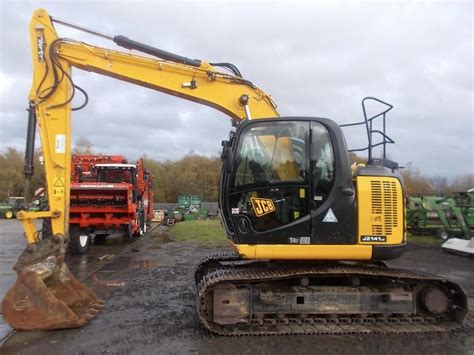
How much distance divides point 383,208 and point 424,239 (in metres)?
12.1

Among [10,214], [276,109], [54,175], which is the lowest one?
[10,214]

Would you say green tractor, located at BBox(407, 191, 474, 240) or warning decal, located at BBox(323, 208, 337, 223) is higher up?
warning decal, located at BBox(323, 208, 337, 223)

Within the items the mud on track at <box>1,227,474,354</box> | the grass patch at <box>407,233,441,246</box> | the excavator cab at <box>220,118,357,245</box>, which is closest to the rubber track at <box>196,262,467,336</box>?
the mud on track at <box>1,227,474,354</box>

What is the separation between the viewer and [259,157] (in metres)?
5.80

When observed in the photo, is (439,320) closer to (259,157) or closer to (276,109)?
(259,157)

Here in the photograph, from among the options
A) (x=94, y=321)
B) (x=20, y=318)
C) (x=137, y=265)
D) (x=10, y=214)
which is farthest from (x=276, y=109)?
(x=10, y=214)

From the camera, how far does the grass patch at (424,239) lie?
15.7m

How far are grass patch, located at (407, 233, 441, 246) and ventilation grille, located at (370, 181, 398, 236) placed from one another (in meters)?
10.8

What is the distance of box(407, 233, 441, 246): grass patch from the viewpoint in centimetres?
1567

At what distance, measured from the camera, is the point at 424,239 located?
1653cm

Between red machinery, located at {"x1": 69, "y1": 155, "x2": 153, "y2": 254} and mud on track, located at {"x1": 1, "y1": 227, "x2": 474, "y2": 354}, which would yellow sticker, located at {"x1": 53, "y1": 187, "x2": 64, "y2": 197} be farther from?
red machinery, located at {"x1": 69, "y1": 155, "x2": 153, "y2": 254}

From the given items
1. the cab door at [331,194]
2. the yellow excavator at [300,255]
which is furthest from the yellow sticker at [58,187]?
the cab door at [331,194]

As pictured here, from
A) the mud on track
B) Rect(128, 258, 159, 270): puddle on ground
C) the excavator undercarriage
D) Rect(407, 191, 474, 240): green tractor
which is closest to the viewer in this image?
the mud on track

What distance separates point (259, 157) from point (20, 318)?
3.50 m
